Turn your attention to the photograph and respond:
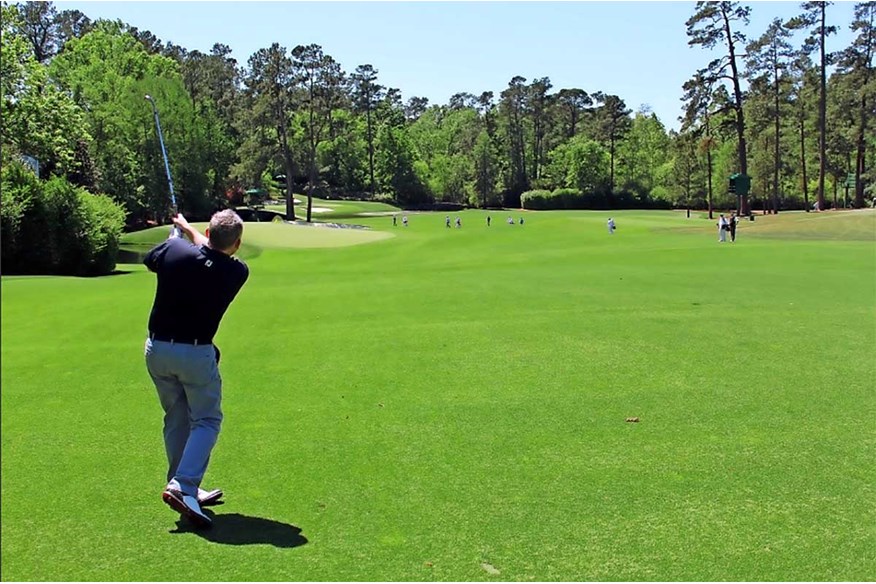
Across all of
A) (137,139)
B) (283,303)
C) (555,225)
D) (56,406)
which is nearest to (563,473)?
(56,406)

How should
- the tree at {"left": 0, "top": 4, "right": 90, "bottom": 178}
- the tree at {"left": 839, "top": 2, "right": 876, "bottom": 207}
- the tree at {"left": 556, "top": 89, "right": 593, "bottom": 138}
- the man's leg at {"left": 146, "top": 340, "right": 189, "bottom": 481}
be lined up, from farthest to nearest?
the tree at {"left": 556, "top": 89, "right": 593, "bottom": 138} < the tree at {"left": 839, "top": 2, "right": 876, "bottom": 207} < the tree at {"left": 0, "top": 4, "right": 90, "bottom": 178} < the man's leg at {"left": 146, "top": 340, "right": 189, "bottom": 481}

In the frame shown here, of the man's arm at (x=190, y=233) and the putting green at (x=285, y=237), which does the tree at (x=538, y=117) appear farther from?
the man's arm at (x=190, y=233)

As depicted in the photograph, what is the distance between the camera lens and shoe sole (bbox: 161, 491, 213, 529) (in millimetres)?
5344

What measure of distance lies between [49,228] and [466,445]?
28.1 metres

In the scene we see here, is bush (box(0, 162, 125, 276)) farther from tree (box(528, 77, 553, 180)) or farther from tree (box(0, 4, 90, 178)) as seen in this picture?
tree (box(528, 77, 553, 180))

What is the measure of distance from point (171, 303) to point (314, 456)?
91.3 inches

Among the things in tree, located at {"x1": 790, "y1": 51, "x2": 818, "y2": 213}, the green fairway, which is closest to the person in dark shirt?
the green fairway

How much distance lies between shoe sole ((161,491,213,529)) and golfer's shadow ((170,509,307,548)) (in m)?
0.05

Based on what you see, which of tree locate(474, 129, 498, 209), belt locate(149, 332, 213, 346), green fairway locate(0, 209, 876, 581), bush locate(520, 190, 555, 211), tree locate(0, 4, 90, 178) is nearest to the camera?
green fairway locate(0, 209, 876, 581)

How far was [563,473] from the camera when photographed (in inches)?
261

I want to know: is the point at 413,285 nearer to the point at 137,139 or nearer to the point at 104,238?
the point at 104,238

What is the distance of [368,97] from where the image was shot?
123750mm

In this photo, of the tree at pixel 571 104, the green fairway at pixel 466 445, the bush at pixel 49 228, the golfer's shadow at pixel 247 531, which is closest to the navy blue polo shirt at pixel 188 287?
the green fairway at pixel 466 445

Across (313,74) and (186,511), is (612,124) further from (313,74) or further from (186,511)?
(186,511)
